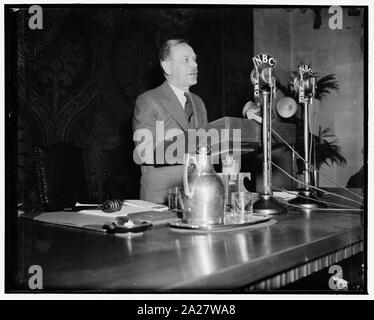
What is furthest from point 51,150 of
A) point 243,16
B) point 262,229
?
point 243,16

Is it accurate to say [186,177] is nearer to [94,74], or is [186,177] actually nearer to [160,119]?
[160,119]

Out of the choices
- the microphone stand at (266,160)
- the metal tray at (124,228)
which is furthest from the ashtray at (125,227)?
the microphone stand at (266,160)

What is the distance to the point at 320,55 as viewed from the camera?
456cm

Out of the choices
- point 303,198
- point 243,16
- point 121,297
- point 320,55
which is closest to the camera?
point 121,297

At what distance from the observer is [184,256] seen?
29.7 inches

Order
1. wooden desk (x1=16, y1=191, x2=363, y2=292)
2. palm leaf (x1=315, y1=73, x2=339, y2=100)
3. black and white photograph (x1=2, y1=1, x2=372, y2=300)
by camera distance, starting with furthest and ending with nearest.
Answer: palm leaf (x1=315, y1=73, x2=339, y2=100), black and white photograph (x1=2, y1=1, x2=372, y2=300), wooden desk (x1=16, y1=191, x2=363, y2=292)

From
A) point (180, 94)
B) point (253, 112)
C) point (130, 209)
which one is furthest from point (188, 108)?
point (130, 209)

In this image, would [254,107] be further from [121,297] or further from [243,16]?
[243,16]

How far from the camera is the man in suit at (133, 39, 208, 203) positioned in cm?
210

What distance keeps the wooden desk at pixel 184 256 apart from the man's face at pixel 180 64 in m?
1.35

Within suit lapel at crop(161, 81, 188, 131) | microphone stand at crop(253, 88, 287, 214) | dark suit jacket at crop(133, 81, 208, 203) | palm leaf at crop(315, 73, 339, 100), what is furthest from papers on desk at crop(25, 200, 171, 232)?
palm leaf at crop(315, 73, 339, 100)

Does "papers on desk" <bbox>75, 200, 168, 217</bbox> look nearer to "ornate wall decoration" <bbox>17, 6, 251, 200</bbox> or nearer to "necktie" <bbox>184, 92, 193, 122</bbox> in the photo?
"necktie" <bbox>184, 92, 193, 122</bbox>
